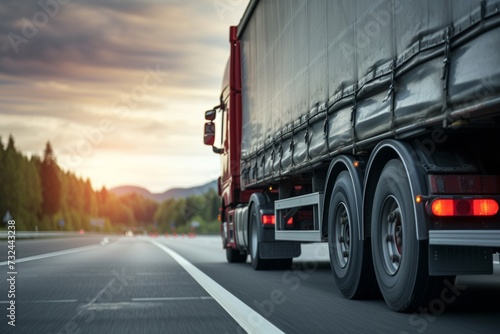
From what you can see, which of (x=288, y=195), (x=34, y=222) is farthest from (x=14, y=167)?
(x=288, y=195)

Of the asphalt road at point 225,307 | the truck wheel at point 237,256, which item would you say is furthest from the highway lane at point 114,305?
the truck wheel at point 237,256

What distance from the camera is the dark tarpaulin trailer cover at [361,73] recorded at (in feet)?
18.8

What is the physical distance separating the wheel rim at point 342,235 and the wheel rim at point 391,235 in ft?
3.81

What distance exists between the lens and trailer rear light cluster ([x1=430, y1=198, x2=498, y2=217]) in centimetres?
648

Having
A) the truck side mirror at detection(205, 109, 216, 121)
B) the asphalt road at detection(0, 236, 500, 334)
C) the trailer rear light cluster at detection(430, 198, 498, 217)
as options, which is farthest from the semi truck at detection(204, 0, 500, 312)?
the truck side mirror at detection(205, 109, 216, 121)

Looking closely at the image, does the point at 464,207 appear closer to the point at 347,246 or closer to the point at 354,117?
the point at 354,117

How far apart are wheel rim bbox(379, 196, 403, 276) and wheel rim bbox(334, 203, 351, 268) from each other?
116cm

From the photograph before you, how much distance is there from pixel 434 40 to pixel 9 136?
126 meters

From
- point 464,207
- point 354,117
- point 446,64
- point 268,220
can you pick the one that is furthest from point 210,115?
point 446,64

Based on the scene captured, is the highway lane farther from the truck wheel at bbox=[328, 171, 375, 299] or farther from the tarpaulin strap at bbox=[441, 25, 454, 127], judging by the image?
the tarpaulin strap at bbox=[441, 25, 454, 127]

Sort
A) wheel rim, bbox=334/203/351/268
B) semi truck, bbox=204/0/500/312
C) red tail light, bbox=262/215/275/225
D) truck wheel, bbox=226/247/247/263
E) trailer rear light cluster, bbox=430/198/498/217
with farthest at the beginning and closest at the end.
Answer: truck wheel, bbox=226/247/247/263, red tail light, bbox=262/215/275/225, wheel rim, bbox=334/203/351/268, trailer rear light cluster, bbox=430/198/498/217, semi truck, bbox=204/0/500/312

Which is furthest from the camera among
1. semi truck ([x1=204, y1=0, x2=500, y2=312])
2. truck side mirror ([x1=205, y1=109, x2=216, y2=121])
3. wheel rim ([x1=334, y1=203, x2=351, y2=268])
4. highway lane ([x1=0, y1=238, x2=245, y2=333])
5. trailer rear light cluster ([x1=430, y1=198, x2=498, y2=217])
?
truck side mirror ([x1=205, y1=109, x2=216, y2=121])

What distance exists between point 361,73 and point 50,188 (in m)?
136

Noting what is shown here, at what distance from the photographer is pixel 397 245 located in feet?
24.0
